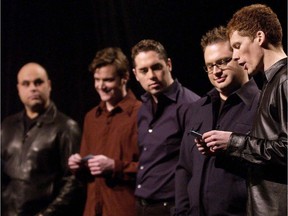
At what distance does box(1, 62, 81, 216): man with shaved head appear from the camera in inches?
130

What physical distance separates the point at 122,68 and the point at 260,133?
1.23 meters

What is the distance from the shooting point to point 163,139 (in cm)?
268

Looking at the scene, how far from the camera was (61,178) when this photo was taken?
132 inches

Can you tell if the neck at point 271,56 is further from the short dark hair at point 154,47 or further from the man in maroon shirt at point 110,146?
the man in maroon shirt at point 110,146

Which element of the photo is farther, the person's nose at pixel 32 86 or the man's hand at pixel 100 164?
the person's nose at pixel 32 86

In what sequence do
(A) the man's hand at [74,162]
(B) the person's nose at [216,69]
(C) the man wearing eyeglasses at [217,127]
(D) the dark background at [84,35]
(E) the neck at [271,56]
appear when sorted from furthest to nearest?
(A) the man's hand at [74,162] < (D) the dark background at [84,35] < (B) the person's nose at [216,69] < (C) the man wearing eyeglasses at [217,127] < (E) the neck at [271,56]

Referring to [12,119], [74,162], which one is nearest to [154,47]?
[74,162]

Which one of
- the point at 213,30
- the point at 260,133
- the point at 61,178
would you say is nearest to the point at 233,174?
the point at 260,133

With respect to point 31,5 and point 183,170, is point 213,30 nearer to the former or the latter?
point 183,170

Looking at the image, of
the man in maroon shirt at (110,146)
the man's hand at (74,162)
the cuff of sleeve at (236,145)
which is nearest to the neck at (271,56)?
the cuff of sleeve at (236,145)

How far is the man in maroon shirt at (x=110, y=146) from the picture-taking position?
9.50ft

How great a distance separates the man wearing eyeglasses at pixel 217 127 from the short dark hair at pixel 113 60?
0.66m

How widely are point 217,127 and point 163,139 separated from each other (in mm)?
408

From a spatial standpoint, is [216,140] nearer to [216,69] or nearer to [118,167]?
[216,69]
